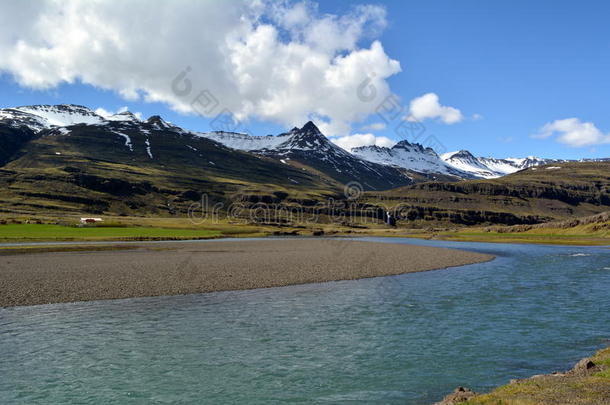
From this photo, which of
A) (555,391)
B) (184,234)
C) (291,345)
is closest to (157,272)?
(291,345)

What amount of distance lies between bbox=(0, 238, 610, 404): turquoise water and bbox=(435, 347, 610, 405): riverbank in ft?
6.33

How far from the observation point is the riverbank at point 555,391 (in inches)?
558

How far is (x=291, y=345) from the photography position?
24.6 metres

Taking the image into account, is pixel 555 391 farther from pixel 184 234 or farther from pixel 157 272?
pixel 184 234

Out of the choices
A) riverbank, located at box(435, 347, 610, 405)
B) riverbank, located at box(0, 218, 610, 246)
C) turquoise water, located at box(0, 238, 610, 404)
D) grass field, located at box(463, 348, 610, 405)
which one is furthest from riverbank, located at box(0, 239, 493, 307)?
riverbank, located at box(0, 218, 610, 246)

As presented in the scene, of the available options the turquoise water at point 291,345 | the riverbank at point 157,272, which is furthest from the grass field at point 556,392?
the riverbank at point 157,272

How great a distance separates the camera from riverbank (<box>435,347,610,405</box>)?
1416 cm

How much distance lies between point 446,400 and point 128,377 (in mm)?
13910

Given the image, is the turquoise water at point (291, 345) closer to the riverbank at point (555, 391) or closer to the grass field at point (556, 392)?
the riverbank at point (555, 391)

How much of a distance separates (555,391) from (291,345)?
44.5 ft

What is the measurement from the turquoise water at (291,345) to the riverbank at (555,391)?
1929mm

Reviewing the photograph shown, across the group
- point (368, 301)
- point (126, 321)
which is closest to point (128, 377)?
point (126, 321)

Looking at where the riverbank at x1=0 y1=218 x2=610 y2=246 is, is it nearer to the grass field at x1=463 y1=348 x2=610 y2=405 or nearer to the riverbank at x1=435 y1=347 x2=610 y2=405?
the riverbank at x1=435 y1=347 x2=610 y2=405

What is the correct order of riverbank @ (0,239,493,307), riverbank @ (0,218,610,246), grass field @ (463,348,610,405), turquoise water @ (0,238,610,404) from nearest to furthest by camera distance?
grass field @ (463,348,610,405) → turquoise water @ (0,238,610,404) → riverbank @ (0,239,493,307) → riverbank @ (0,218,610,246)
